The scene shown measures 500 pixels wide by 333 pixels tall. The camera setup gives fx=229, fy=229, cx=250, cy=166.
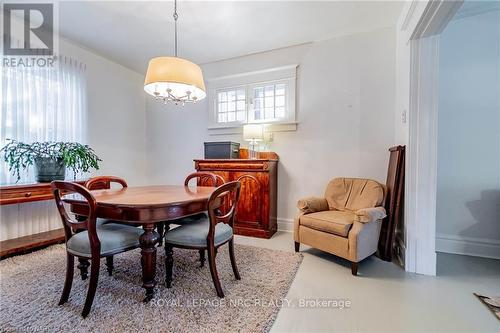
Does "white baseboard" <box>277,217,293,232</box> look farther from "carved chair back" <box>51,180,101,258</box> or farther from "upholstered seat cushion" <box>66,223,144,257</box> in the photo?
"carved chair back" <box>51,180,101,258</box>

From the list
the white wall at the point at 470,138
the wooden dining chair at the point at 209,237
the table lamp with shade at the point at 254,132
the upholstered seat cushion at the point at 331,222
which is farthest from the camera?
the table lamp with shade at the point at 254,132

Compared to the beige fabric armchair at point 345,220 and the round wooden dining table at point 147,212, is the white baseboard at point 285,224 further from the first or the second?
the round wooden dining table at point 147,212

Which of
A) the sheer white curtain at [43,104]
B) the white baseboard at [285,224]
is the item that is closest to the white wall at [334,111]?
the white baseboard at [285,224]

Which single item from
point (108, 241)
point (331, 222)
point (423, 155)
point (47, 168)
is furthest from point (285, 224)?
point (47, 168)

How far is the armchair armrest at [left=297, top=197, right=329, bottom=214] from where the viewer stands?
2547 millimetres

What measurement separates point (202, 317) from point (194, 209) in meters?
0.70

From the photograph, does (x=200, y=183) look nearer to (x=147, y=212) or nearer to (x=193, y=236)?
(x=193, y=236)

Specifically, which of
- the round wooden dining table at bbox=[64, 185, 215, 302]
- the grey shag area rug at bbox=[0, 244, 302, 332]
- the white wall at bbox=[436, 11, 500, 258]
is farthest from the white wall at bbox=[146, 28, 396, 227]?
the round wooden dining table at bbox=[64, 185, 215, 302]

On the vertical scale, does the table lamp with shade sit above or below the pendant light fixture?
below

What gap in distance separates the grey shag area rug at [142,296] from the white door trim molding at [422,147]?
1134 millimetres

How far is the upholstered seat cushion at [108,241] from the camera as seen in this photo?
4.97ft

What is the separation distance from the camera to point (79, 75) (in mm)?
3275

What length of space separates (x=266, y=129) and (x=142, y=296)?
2.54m

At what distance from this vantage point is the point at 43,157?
2.57 m
